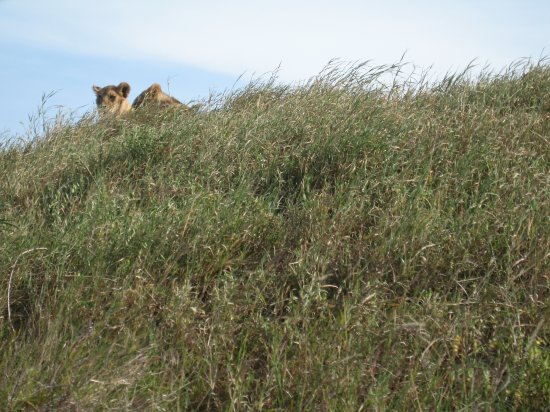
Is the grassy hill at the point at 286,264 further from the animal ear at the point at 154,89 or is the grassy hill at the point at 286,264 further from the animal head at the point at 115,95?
the animal head at the point at 115,95

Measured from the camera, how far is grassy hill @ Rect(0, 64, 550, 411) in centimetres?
409

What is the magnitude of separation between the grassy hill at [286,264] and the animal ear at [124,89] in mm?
4794

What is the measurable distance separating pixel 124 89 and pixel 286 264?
295 inches

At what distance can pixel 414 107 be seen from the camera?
23.2 ft

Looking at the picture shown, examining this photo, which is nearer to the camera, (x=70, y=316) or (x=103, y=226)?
(x=70, y=316)

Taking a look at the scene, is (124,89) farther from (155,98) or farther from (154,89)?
(155,98)

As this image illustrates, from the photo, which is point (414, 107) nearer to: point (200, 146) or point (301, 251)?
point (200, 146)

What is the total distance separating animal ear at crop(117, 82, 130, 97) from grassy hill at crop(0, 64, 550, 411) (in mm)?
4794

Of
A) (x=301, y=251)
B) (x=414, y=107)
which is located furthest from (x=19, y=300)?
(x=414, y=107)

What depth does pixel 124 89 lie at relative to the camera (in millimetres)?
11898

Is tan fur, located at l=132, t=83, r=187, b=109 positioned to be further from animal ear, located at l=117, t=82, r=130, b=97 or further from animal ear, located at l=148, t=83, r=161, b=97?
animal ear, located at l=117, t=82, r=130, b=97

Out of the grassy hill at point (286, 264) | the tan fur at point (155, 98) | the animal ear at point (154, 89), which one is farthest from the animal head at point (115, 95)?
the grassy hill at point (286, 264)

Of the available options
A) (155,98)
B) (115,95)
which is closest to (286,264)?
(155,98)

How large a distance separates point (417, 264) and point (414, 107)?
2445 millimetres
